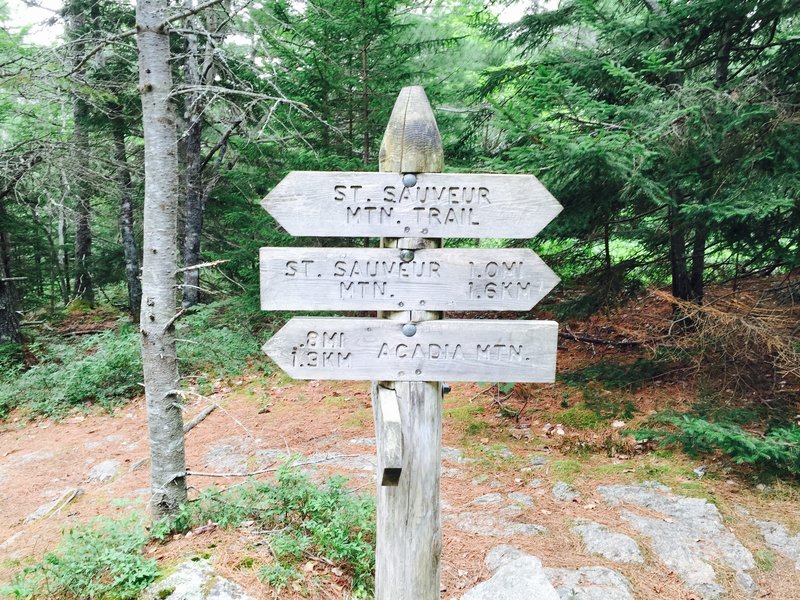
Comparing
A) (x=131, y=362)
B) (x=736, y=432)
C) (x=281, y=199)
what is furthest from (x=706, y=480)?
(x=131, y=362)

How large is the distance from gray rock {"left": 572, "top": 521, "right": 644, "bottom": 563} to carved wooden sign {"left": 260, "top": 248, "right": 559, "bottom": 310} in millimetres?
2385

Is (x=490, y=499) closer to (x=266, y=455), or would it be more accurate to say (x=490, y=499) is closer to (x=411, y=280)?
(x=266, y=455)

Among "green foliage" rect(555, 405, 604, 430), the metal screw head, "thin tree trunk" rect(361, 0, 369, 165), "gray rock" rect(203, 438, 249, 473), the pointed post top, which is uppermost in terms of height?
"thin tree trunk" rect(361, 0, 369, 165)

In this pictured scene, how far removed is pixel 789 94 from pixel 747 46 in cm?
141

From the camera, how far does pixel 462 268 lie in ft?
7.72

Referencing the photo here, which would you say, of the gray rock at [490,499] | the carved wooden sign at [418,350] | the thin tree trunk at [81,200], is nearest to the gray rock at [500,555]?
the gray rock at [490,499]

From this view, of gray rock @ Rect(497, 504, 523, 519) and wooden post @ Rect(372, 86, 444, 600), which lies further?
gray rock @ Rect(497, 504, 523, 519)

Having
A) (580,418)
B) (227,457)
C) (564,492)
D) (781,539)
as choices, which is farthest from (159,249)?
(781,539)

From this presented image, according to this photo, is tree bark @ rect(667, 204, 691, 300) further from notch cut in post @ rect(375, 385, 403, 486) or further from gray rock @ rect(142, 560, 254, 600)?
gray rock @ rect(142, 560, 254, 600)

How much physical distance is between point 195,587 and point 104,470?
3.85m

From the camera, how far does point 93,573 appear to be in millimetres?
3023

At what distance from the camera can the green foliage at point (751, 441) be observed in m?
3.81

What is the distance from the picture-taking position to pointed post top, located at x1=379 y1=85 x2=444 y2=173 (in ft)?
7.73

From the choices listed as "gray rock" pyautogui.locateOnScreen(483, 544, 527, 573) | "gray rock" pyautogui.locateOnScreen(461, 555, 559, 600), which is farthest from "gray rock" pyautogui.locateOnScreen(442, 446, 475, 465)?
"gray rock" pyautogui.locateOnScreen(461, 555, 559, 600)
